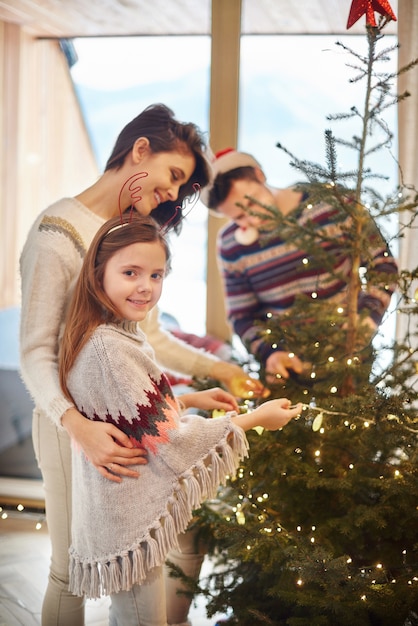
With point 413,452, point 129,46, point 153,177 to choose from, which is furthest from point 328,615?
point 129,46

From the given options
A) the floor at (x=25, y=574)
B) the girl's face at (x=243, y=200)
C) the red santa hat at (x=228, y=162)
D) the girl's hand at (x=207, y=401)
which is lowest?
the floor at (x=25, y=574)

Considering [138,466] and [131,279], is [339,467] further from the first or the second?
[131,279]

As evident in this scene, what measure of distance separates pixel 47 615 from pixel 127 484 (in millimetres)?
496

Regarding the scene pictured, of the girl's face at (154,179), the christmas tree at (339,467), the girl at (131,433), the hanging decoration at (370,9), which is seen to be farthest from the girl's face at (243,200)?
the girl at (131,433)

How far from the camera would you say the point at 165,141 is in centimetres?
177

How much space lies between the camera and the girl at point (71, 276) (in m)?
1.54

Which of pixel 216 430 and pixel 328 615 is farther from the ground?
pixel 216 430

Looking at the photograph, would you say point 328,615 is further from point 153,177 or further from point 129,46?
point 129,46

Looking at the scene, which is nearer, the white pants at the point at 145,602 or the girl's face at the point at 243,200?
the white pants at the point at 145,602

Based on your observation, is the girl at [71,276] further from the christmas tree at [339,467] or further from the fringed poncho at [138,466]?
the christmas tree at [339,467]

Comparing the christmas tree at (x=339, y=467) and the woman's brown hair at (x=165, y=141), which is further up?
the woman's brown hair at (x=165, y=141)

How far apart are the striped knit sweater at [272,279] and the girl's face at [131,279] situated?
73 centimetres

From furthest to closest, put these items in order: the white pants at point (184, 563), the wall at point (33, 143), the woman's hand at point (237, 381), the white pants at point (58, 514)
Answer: the wall at point (33, 143), the white pants at point (184, 563), the woman's hand at point (237, 381), the white pants at point (58, 514)

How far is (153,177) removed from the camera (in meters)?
1.73
